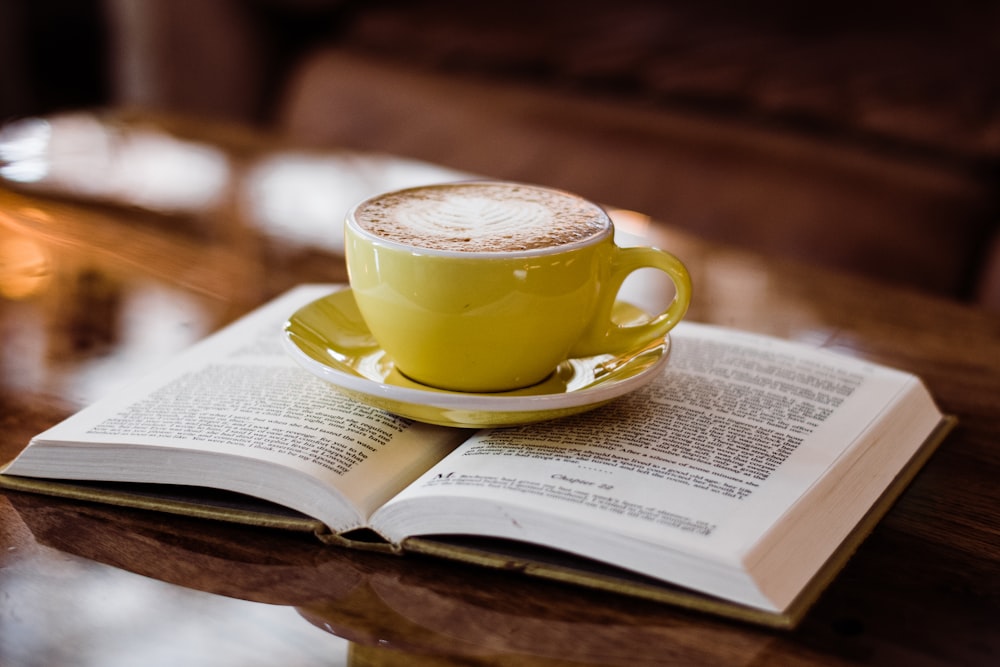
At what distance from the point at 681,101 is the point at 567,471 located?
117cm

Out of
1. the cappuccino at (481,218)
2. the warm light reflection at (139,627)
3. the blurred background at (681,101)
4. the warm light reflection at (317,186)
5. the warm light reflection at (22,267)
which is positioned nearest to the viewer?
the warm light reflection at (139,627)

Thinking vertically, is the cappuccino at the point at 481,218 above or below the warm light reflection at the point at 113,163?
above

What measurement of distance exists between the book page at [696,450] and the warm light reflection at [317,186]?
38 centimetres

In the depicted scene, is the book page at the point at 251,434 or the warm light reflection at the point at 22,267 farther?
the warm light reflection at the point at 22,267

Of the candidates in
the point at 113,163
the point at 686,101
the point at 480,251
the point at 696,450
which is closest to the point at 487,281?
the point at 480,251

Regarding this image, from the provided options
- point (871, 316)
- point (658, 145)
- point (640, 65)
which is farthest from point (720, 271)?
point (640, 65)

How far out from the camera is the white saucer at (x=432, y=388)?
1.56ft

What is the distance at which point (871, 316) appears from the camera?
76 centimetres

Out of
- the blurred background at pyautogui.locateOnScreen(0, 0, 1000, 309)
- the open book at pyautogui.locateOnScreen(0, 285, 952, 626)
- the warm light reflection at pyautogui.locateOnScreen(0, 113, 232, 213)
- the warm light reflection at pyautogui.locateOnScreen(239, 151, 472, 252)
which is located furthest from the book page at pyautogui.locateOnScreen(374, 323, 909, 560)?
the blurred background at pyautogui.locateOnScreen(0, 0, 1000, 309)

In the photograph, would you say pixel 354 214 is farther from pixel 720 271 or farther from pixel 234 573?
pixel 720 271

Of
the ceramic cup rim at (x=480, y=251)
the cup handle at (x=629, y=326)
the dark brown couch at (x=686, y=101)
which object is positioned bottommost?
the dark brown couch at (x=686, y=101)

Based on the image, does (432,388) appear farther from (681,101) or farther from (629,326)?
(681,101)

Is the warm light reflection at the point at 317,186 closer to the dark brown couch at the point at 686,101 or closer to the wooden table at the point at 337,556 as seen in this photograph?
the wooden table at the point at 337,556

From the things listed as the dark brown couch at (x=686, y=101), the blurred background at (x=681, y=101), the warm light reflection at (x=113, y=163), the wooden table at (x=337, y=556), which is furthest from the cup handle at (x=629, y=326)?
the dark brown couch at (x=686, y=101)
